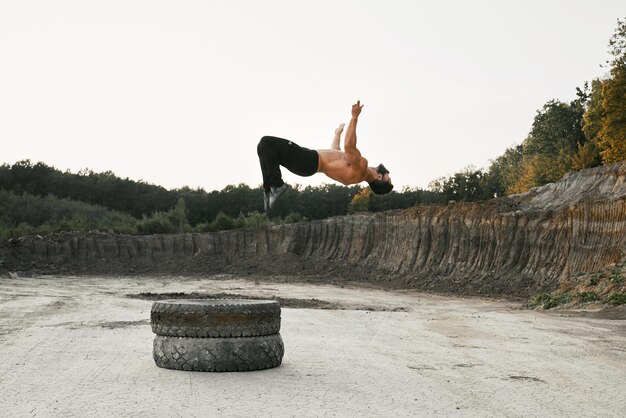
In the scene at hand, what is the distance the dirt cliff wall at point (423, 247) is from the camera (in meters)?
33.5

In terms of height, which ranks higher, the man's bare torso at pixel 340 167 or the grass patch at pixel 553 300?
the man's bare torso at pixel 340 167

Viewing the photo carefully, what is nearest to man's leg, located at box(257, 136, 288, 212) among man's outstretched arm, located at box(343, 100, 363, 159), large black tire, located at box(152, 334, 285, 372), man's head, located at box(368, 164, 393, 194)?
man's outstretched arm, located at box(343, 100, 363, 159)

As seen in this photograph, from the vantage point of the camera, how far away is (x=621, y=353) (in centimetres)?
1332

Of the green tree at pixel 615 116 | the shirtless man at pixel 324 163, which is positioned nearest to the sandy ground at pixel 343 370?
the shirtless man at pixel 324 163

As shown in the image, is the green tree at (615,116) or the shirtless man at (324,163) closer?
the shirtless man at (324,163)

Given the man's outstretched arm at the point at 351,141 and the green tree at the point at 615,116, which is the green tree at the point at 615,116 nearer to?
→ the green tree at the point at 615,116

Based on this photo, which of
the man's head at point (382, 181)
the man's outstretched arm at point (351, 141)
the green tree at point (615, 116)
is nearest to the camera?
the man's outstretched arm at point (351, 141)

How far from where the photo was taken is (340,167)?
1023 cm

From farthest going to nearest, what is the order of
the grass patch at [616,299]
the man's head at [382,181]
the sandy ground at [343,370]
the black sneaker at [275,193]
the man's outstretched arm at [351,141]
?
the grass patch at [616,299]
the black sneaker at [275,193]
the man's head at [382,181]
the man's outstretched arm at [351,141]
the sandy ground at [343,370]

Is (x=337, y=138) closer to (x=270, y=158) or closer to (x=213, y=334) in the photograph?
(x=270, y=158)

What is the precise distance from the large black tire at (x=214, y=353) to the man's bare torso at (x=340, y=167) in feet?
7.29

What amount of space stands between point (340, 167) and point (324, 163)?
0.22m

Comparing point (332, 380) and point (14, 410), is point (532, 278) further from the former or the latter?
point (14, 410)

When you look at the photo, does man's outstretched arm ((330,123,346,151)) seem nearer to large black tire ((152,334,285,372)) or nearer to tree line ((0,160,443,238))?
large black tire ((152,334,285,372))
